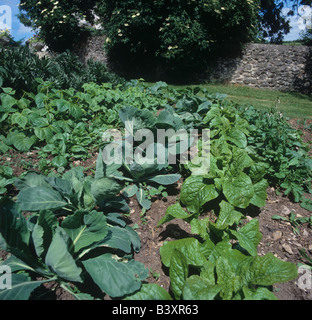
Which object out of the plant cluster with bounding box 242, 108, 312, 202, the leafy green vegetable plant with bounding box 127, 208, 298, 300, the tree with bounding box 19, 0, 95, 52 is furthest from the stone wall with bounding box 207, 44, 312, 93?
the leafy green vegetable plant with bounding box 127, 208, 298, 300

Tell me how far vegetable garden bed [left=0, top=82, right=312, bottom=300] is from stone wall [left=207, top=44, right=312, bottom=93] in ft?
25.7

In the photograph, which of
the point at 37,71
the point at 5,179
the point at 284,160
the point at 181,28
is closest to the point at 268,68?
the point at 181,28

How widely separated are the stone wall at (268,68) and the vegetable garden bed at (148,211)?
783 centimetres

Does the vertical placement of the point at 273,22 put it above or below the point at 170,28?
above

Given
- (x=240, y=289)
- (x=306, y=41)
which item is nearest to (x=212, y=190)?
(x=240, y=289)

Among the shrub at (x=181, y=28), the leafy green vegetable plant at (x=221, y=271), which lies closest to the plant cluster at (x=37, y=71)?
the leafy green vegetable plant at (x=221, y=271)

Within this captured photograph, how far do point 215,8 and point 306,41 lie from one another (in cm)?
509

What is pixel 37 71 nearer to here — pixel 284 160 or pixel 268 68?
pixel 284 160

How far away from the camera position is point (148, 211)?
2.21 m

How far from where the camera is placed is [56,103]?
3051 mm

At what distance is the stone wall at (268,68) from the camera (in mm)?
9781

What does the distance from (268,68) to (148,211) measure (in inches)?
407

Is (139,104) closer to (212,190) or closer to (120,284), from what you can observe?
(212,190)

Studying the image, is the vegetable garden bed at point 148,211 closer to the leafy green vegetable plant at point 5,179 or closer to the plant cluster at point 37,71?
the leafy green vegetable plant at point 5,179
